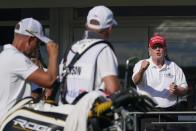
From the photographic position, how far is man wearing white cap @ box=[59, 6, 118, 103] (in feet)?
14.5

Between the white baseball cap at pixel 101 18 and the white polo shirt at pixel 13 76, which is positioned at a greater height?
the white baseball cap at pixel 101 18

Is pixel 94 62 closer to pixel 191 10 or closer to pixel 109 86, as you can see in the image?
pixel 109 86

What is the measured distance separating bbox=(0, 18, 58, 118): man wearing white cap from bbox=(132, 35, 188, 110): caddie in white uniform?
2369mm

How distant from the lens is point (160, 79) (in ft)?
23.5

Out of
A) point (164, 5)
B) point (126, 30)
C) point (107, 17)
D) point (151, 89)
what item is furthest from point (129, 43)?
point (107, 17)

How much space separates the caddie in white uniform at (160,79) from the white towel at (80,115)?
2635 millimetres

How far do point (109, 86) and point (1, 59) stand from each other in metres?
0.95

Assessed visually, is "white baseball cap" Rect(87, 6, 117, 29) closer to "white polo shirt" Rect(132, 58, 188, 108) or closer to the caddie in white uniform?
the caddie in white uniform

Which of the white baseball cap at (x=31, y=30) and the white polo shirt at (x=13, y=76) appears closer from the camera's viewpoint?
the white polo shirt at (x=13, y=76)

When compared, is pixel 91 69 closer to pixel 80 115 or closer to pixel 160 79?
pixel 80 115

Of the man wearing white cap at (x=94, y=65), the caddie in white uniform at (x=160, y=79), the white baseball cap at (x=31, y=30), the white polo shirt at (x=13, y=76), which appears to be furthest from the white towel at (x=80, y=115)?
the caddie in white uniform at (x=160, y=79)

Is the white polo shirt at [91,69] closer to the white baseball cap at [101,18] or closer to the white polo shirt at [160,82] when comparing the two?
the white baseball cap at [101,18]

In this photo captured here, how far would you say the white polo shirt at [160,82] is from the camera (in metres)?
7.06

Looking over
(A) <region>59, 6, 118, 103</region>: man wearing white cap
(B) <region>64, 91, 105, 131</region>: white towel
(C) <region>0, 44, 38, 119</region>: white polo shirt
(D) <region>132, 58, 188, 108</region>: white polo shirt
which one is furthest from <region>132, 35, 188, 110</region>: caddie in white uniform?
(B) <region>64, 91, 105, 131</region>: white towel
